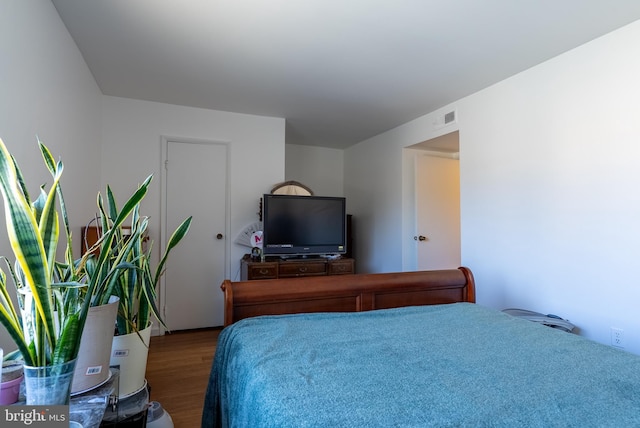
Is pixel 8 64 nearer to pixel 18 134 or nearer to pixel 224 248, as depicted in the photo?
pixel 18 134

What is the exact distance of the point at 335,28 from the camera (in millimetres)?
2020

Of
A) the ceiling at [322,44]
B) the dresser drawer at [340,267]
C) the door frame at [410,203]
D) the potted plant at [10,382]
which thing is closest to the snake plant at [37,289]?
the potted plant at [10,382]

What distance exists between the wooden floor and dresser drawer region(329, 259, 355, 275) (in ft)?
4.53

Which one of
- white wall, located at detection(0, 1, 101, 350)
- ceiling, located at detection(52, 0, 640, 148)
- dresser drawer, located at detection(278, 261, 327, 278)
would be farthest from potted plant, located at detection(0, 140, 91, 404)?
dresser drawer, located at detection(278, 261, 327, 278)

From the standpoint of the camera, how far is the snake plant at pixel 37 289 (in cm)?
75

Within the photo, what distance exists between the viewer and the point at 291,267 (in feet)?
10.8

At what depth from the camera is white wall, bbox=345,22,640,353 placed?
6.75 ft

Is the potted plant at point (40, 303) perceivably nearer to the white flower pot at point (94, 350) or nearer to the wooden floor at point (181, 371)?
the white flower pot at point (94, 350)

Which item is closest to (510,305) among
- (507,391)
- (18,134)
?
(507,391)

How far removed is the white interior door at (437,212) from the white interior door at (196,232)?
2.38 m

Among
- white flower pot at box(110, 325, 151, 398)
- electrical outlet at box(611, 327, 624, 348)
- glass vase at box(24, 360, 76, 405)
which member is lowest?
electrical outlet at box(611, 327, 624, 348)

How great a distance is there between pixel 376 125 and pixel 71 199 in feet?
10.6

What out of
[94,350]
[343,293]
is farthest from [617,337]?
[94,350]

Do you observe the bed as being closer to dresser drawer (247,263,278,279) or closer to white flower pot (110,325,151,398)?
white flower pot (110,325,151,398)
